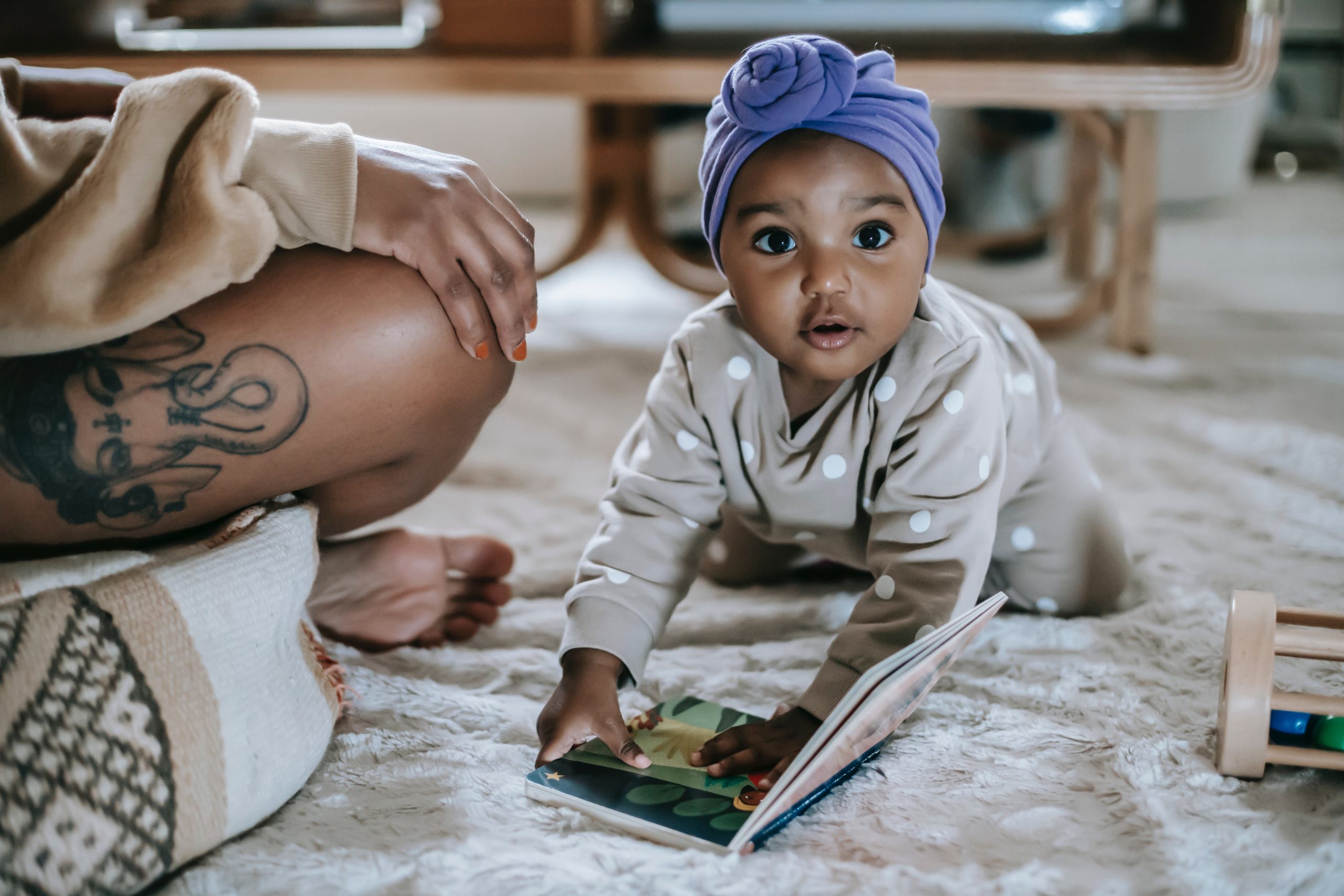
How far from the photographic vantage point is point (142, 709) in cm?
56

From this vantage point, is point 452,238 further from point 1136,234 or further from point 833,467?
point 1136,234

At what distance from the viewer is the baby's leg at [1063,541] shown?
857 mm

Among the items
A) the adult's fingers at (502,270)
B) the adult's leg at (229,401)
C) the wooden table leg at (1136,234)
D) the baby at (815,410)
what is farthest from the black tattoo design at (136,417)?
the wooden table leg at (1136,234)

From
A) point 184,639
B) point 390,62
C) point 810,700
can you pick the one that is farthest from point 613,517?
point 390,62

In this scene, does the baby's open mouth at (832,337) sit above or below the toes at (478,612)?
above

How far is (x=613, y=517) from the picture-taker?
29.8 inches

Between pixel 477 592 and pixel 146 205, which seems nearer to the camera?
pixel 146 205

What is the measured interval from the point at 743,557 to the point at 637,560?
233mm

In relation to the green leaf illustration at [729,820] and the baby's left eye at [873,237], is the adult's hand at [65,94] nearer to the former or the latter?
the baby's left eye at [873,237]

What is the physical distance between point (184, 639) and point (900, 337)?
1.57ft

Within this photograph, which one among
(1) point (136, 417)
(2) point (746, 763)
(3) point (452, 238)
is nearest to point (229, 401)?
(1) point (136, 417)

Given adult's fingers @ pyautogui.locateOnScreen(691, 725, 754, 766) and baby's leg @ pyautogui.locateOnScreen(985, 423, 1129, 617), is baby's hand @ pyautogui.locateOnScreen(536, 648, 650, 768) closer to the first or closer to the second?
adult's fingers @ pyautogui.locateOnScreen(691, 725, 754, 766)

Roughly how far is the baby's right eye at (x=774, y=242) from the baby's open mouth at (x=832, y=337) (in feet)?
0.18

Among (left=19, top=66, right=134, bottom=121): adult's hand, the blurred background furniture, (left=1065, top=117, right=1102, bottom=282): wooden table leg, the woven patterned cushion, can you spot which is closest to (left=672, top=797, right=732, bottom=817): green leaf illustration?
the woven patterned cushion
